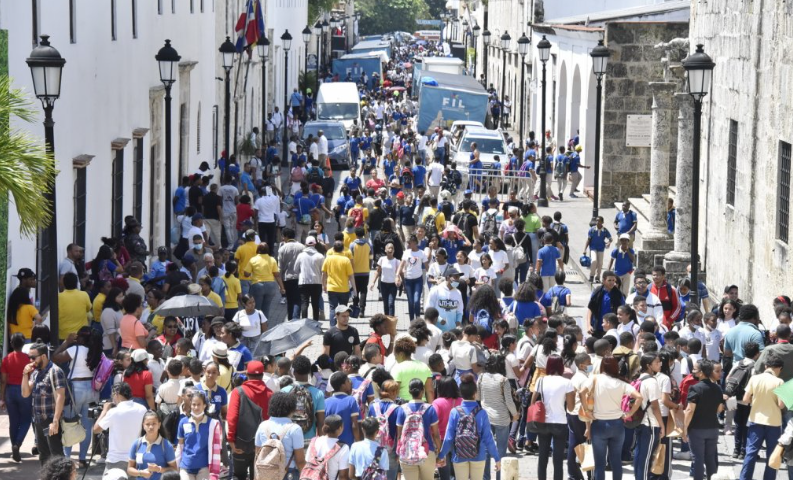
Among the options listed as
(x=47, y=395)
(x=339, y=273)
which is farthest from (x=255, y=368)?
(x=339, y=273)

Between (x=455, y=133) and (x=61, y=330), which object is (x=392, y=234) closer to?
(x=61, y=330)

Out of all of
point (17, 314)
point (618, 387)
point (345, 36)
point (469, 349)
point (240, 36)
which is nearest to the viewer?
point (618, 387)

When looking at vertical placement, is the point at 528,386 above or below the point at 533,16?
below

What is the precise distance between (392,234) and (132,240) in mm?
3953

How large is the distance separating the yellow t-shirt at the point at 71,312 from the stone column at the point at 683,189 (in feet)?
39.5

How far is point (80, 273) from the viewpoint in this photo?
18188 mm

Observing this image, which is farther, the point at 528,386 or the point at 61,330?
the point at 61,330

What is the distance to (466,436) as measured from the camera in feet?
39.6

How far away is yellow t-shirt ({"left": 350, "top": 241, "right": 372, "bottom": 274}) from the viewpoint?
2075 centimetres

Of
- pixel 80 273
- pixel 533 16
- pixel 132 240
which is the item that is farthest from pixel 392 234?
pixel 533 16

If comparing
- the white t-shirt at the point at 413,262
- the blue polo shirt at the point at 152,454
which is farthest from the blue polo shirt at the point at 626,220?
the blue polo shirt at the point at 152,454

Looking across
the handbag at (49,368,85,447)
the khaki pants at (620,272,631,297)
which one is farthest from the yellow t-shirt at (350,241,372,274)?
the handbag at (49,368,85,447)

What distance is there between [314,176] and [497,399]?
17756 mm

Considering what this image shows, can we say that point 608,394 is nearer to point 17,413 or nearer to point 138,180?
point 17,413
